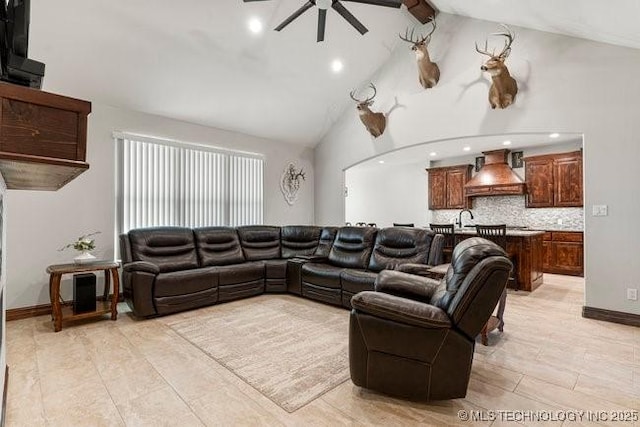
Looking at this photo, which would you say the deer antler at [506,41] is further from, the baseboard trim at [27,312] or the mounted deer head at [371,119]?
the baseboard trim at [27,312]

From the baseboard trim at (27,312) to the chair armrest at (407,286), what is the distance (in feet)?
13.6

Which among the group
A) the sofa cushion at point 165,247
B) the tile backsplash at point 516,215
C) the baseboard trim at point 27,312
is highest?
the tile backsplash at point 516,215

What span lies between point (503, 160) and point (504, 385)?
606 centimetres

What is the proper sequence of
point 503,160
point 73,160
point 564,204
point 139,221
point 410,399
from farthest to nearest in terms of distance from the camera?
point 503,160
point 564,204
point 139,221
point 410,399
point 73,160

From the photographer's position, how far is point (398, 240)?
425cm

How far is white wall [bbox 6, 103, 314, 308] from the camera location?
3740 mm

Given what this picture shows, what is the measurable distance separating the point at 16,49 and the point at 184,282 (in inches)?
124

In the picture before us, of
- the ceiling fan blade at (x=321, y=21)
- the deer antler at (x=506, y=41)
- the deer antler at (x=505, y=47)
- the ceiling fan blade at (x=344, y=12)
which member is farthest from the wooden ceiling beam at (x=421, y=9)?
the ceiling fan blade at (x=321, y=21)

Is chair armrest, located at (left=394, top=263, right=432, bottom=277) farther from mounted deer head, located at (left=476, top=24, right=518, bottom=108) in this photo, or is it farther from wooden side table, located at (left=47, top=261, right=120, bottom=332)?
wooden side table, located at (left=47, top=261, right=120, bottom=332)

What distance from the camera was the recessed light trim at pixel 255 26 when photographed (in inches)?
163

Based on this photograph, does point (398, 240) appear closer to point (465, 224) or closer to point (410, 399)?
point (410, 399)

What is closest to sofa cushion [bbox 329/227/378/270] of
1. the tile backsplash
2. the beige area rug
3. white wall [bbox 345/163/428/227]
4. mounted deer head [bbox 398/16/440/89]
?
the beige area rug

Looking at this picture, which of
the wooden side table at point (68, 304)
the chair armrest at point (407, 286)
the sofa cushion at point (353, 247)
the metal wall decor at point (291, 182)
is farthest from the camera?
the metal wall decor at point (291, 182)

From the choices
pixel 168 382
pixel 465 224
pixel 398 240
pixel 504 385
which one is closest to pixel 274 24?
pixel 398 240
